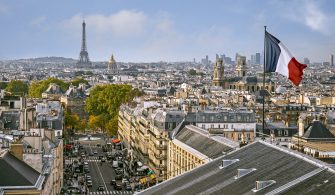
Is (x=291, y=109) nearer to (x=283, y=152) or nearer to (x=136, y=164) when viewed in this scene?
(x=136, y=164)

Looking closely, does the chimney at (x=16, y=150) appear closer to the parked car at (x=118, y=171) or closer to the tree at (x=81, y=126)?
the parked car at (x=118, y=171)

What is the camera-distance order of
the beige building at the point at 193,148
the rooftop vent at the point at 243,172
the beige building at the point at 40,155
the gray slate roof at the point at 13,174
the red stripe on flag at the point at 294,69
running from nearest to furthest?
1. the rooftop vent at the point at 243,172
2. the red stripe on flag at the point at 294,69
3. the gray slate roof at the point at 13,174
4. the beige building at the point at 40,155
5. the beige building at the point at 193,148

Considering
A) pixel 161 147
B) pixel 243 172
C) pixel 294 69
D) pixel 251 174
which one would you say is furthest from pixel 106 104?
pixel 251 174

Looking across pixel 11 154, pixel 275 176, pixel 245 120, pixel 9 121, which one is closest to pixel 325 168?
pixel 275 176

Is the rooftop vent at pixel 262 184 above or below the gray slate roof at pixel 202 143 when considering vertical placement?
above

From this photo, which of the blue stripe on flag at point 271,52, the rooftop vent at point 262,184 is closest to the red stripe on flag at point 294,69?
the blue stripe on flag at point 271,52

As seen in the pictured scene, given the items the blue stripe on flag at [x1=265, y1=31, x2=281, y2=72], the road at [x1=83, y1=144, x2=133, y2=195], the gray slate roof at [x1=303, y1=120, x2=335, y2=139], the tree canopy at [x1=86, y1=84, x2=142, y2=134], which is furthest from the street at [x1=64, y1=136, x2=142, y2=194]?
the blue stripe on flag at [x1=265, y1=31, x2=281, y2=72]
